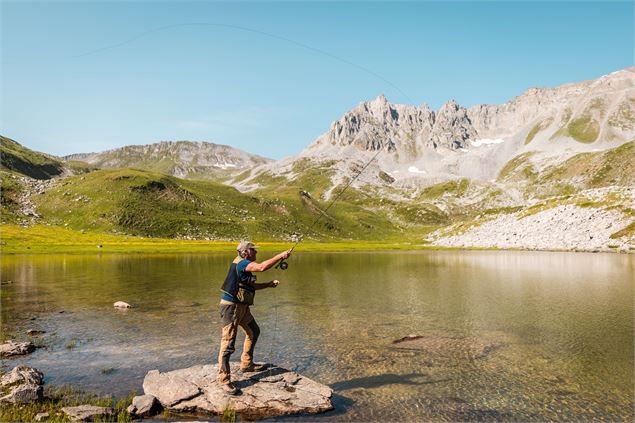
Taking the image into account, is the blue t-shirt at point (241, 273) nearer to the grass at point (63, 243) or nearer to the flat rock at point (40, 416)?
the flat rock at point (40, 416)

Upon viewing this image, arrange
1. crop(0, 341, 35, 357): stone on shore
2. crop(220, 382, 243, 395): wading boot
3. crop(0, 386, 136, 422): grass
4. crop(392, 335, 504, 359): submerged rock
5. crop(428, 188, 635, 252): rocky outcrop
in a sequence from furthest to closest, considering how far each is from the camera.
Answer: crop(428, 188, 635, 252): rocky outcrop → crop(392, 335, 504, 359): submerged rock → crop(0, 341, 35, 357): stone on shore → crop(220, 382, 243, 395): wading boot → crop(0, 386, 136, 422): grass

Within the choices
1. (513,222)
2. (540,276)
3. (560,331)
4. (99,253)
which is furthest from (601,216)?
(99,253)

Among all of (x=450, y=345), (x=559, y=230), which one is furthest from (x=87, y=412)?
(x=559, y=230)

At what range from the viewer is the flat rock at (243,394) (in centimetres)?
1328

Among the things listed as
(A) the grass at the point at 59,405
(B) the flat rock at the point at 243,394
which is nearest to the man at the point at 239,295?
(B) the flat rock at the point at 243,394

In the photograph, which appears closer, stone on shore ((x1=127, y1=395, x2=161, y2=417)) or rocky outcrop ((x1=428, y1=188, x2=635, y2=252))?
stone on shore ((x1=127, y1=395, x2=161, y2=417))

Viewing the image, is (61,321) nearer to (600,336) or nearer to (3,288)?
(3,288)

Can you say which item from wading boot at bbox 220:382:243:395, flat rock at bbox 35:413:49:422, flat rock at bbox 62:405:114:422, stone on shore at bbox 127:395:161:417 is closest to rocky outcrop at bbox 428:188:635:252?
wading boot at bbox 220:382:243:395

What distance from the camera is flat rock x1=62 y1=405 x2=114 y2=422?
12258 millimetres

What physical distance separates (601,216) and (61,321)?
136 meters

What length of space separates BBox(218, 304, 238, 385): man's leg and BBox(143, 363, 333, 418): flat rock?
0.43m

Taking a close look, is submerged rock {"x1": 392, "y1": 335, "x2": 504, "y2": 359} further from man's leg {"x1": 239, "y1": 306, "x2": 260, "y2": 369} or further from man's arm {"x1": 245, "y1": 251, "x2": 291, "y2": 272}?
man's arm {"x1": 245, "y1": 251, "x2": 291, "y2": 272}

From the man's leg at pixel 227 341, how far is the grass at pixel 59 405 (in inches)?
114

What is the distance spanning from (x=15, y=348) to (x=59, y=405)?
8.48 m
